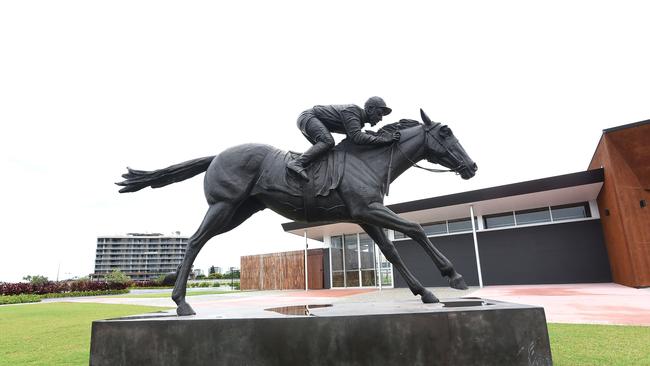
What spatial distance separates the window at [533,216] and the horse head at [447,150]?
18940 millimetres

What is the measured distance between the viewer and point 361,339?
2.52 m

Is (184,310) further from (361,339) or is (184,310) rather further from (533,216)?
(533,216)

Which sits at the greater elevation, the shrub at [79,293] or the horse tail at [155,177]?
the horse tail at [155,177]

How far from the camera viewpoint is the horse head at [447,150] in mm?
3629

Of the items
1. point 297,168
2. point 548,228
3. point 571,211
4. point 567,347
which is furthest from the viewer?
point 548,228

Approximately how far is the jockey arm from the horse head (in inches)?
17.1

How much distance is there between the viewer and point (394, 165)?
365 cm

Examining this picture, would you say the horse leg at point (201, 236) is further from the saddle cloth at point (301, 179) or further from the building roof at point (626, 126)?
the building roof at point (626, 126)

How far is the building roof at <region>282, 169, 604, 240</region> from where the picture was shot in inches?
626

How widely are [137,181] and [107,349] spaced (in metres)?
1.67

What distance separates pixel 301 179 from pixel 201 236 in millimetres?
1124

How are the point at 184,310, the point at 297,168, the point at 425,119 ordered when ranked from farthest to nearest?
the point at 425,119, the point at 297,168, the point at 184,310

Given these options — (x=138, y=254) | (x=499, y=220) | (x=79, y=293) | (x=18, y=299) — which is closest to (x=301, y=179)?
(x=499, y=220)

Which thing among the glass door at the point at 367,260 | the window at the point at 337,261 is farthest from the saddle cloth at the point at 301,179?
the window at the point at 337,261
